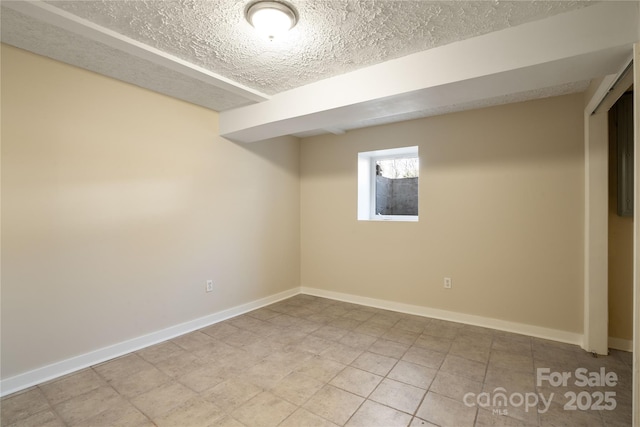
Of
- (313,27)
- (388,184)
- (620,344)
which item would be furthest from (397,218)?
(313,27)

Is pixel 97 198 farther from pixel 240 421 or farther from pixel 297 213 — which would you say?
pixel 297 213

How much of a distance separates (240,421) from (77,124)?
2527mm

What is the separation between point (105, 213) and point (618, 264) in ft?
15.0

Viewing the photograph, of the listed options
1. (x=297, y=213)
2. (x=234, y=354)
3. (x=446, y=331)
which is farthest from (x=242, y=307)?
(x=446, y=331)

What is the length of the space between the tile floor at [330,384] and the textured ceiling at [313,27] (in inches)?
94.4

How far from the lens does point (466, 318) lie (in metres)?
3.21

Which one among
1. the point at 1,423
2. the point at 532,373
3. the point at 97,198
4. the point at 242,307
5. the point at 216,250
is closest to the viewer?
the point at 1,423

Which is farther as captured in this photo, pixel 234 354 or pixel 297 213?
pixel 297 213

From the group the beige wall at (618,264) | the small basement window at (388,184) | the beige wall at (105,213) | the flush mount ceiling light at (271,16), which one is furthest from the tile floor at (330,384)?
the flush mount ceiling light at (271,16)

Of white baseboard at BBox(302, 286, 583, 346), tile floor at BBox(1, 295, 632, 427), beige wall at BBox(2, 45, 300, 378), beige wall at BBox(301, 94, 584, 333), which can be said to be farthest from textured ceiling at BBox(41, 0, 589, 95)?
white baseboard at BBox(302, 286, 583, 346)

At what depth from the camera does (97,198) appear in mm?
2414

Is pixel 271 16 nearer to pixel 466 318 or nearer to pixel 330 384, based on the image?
pixel 330 384

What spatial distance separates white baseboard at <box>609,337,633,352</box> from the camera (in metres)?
2.53

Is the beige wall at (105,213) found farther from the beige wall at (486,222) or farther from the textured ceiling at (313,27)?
the beige wall at (486,222)
